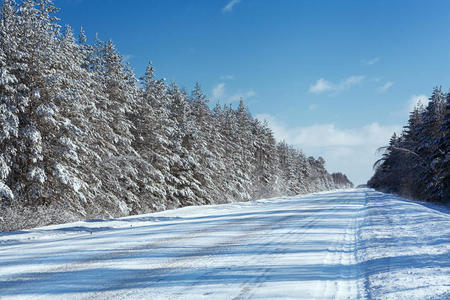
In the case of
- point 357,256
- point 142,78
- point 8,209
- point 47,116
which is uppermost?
point 142,78

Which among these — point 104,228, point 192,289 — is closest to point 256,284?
point 192,289

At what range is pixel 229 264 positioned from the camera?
5.09m

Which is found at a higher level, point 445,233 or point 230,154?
point 230,154

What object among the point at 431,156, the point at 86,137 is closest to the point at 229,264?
the point at 86,137

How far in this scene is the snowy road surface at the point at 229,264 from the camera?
383 centimetres

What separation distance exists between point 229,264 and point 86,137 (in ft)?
49.3

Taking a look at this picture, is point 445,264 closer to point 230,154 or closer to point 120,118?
point 120,118

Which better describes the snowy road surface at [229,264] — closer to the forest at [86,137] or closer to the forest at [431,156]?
the forest at [86,137]

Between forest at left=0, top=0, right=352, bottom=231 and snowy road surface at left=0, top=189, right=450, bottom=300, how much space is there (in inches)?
243

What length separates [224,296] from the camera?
3.65 m

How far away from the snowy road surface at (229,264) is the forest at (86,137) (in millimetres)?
6176

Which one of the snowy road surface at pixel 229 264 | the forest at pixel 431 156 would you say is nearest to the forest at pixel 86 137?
the snowy road surface at pixel 229 264

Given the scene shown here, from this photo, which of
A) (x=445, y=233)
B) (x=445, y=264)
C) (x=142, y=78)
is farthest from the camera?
(x=142, y=78)

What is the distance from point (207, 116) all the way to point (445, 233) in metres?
29.5
